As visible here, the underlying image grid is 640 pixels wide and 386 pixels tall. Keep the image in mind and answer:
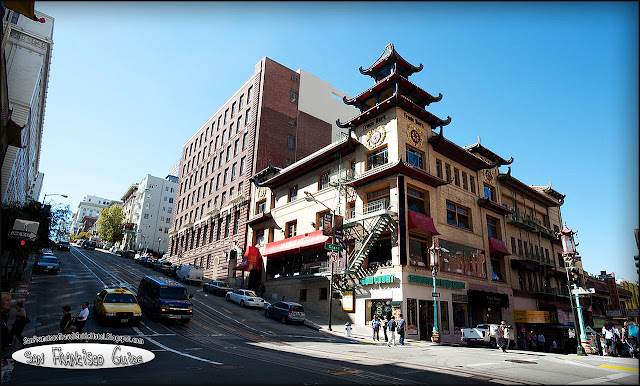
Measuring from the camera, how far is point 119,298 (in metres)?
20.8

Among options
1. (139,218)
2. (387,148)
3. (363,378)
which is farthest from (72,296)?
(139,218)

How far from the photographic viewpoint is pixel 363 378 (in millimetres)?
10797

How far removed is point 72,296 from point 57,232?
16272 mm

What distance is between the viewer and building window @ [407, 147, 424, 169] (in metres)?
33.5

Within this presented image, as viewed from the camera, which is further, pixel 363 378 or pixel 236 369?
pixel 236 369

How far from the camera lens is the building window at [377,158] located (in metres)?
33.8

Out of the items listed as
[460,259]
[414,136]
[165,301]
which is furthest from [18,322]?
[460,259]

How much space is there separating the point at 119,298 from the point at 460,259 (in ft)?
88.2

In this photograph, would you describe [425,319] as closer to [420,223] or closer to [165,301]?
[420,223]

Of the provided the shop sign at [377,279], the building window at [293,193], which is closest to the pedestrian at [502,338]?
the shop sign at [377,279]

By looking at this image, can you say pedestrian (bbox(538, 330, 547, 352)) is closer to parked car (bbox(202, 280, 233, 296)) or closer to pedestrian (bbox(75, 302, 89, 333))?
parked car (bbox(202, 280, 233, 296))

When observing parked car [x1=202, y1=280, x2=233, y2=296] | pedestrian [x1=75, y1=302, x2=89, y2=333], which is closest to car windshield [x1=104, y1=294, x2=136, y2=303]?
pedestrian [x1=75, y1=302, x2=89, y2=333]

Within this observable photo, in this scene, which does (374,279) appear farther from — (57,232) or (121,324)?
(57,232)

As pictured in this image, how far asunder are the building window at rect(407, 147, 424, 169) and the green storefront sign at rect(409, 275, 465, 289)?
9.72 m
